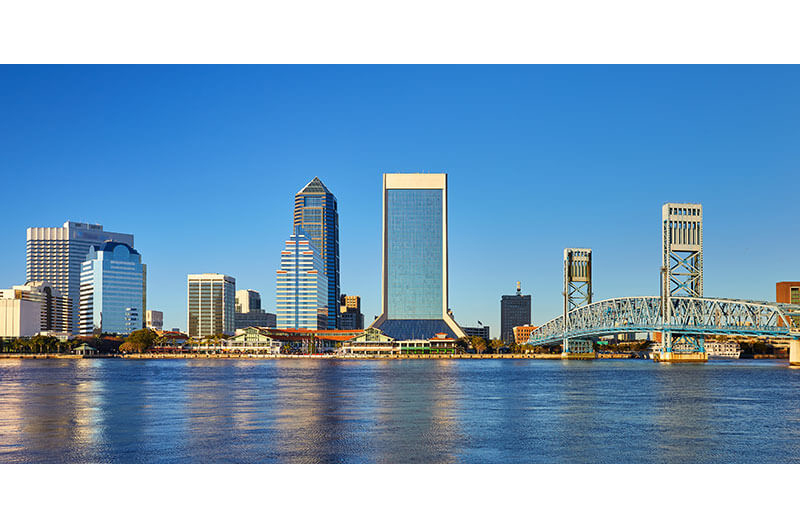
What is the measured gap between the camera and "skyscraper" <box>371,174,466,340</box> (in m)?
186

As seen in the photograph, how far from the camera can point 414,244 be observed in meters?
187

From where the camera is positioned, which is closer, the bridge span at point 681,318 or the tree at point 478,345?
the bridge span at point 681,318

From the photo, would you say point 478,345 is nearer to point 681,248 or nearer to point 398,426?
point 681,248

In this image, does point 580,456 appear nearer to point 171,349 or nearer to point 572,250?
point 572,250

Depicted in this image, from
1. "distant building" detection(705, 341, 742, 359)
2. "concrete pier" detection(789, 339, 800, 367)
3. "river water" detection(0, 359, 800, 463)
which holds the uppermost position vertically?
"river water" detection(0, 359, 800, 463)

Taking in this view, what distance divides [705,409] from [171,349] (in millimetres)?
155734

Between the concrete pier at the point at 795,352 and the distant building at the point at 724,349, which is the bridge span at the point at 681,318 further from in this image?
the distant building at the point at 724,349

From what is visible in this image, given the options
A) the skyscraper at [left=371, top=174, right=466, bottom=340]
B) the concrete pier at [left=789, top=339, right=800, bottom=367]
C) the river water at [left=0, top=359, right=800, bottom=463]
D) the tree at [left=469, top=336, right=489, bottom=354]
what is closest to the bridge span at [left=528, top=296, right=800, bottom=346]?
the concrete pier at [left=789, top=339, right=800, bottom=367]

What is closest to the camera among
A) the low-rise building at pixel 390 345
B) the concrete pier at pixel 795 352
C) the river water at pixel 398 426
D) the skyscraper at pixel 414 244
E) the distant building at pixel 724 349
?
the river water at pixel 398 426

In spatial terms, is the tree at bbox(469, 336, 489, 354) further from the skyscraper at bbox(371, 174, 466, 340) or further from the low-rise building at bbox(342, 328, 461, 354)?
the skyscraper at bbox(371, 174, 466, 340)

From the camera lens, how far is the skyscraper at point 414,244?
18640cm

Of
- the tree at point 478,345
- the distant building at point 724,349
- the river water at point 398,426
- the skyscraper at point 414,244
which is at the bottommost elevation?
the distant building at point 724,349

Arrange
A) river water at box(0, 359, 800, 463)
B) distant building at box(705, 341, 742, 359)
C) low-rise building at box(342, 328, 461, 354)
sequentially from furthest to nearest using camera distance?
distant building at box(705, 341, 742, 359) < low-rise building at box(342, 328, 461, 354) < river water at box(0, 359, 800, 463)

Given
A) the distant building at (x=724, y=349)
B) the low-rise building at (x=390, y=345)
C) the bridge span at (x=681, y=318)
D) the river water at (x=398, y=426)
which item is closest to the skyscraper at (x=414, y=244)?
the low-rise building at (x=390, y=345)
